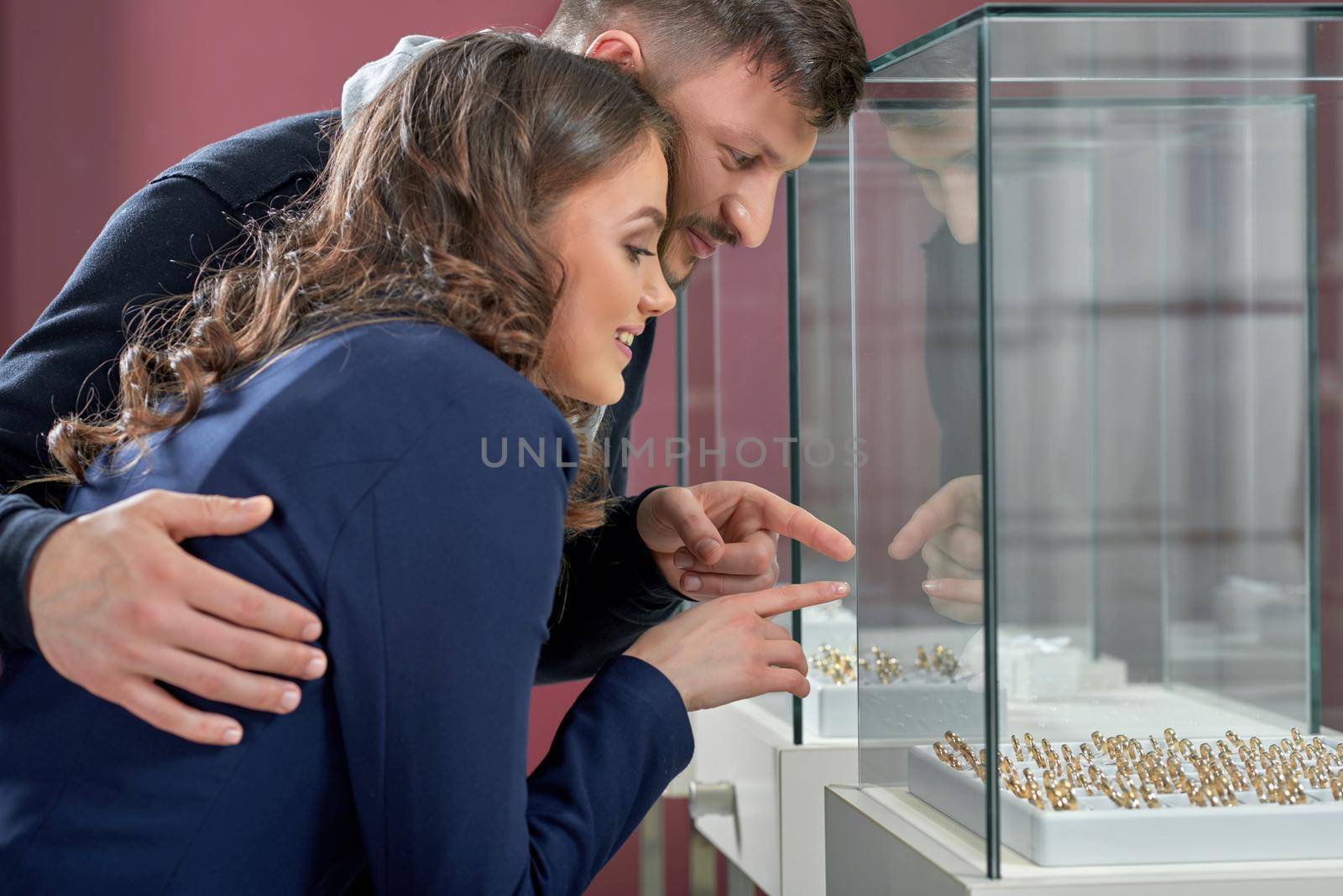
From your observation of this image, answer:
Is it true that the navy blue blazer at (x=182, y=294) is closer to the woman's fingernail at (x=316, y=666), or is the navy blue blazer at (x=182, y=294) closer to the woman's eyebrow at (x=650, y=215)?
the woman's fingernail at (x=316, y=666)

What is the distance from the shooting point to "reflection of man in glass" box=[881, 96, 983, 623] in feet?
2.24

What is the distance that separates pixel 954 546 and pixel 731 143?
36 cm

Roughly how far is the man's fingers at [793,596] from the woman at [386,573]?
0.34 feet

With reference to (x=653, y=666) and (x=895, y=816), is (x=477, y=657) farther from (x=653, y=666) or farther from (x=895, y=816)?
(x=895, y=816)

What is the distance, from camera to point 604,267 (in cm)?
69

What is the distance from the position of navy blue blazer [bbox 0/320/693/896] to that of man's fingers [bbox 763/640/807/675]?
20 centimetres

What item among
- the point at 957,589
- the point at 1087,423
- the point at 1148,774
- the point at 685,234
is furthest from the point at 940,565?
the point at 1087,423

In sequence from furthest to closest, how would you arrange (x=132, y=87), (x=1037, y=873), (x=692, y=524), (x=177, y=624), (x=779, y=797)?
(x=132, y=87)
(x=779, y=797)
(x=692, y=524)
(x=1037, y=873)
(x=177, y=624)

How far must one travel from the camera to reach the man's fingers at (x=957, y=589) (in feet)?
2.25

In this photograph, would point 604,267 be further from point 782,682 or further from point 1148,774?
point 1148,774

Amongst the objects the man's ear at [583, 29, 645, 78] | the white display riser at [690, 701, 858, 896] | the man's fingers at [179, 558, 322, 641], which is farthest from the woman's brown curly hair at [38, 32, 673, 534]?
the white display riser at [690, 701, 858, 896]

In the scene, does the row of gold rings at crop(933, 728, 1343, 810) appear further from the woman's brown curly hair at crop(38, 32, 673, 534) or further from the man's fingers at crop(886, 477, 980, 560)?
the woman's brown curly hair at crop(38, 32, 673, 534)

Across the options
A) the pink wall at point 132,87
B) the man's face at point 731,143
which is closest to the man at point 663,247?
the man's face at point 731,143

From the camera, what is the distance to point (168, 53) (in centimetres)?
205
